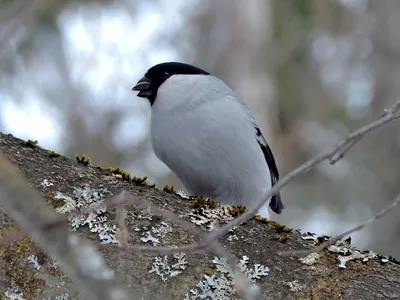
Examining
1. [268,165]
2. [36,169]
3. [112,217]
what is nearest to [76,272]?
[112,217]

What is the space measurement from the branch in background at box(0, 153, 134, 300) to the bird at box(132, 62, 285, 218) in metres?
2.41

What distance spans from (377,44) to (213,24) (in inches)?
96.6

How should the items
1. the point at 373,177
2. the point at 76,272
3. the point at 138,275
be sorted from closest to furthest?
the point at 76,272 < the point at 138,275 < the point at 373,177

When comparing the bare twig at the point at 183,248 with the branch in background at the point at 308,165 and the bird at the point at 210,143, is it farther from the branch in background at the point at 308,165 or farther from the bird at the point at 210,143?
the bird at the point at 210,143

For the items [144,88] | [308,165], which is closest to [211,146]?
[144,88]

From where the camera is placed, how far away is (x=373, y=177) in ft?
30.0

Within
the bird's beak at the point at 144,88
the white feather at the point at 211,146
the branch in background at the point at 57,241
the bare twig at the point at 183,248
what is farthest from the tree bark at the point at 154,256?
the bird's beak at the point at 144,88

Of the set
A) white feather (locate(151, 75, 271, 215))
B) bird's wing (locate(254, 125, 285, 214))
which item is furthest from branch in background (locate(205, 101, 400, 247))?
bird's wing (locate(254, 125, 285, 214))

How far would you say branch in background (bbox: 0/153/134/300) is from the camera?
3.93ft

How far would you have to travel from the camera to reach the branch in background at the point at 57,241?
3.93 feet

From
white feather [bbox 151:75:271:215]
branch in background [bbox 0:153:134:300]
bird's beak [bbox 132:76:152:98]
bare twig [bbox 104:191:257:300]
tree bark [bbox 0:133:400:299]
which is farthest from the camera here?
bird's beak [bbox 132:76:152:98]

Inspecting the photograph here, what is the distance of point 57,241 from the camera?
4.11ft

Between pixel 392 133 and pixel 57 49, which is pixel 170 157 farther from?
pixel 57 49

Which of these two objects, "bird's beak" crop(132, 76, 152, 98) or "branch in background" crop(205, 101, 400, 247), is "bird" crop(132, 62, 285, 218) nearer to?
"bird's beak" crop(132, 76, 152, 98)
